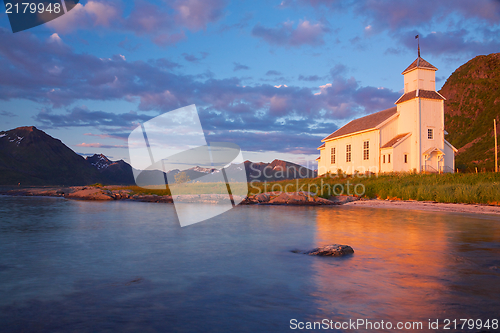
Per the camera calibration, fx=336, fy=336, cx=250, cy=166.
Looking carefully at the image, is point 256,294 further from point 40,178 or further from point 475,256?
point 40,178

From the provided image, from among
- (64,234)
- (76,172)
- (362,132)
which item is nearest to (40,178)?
(76,172)

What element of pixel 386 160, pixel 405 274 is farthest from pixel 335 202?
pixel 405 274

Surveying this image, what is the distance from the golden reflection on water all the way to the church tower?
81.9ft

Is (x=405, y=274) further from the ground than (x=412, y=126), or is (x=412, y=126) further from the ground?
(x=412, y=126)

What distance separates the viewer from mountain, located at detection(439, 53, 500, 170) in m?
88.3

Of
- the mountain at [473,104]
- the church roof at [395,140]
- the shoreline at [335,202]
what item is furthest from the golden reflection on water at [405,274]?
the mountain at [473,104]

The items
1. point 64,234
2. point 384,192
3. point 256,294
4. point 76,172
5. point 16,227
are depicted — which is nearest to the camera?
point 256,294

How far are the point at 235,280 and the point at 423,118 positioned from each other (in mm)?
35653

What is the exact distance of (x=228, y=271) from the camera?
6.80m

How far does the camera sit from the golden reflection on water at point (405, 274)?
460 cm

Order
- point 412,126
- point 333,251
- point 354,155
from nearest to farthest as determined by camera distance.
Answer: point 333,251
point 412,126
point 354,155

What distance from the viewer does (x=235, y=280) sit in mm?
6145

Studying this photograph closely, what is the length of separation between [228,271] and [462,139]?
363 feet

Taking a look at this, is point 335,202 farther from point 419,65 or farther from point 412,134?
point 419,65
